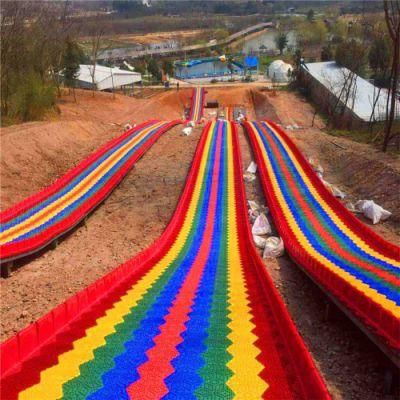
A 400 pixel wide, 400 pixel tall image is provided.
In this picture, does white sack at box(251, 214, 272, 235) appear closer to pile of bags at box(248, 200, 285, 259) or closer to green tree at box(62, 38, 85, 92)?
pile of bags at box(248, 200, 285, 259)

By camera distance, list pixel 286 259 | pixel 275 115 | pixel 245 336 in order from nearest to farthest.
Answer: pixel 245 336 < pixel 286 259 < pixel 275 115

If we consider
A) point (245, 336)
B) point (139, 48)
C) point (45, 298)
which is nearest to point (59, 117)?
point (45, 298)

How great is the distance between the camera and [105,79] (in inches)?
1742

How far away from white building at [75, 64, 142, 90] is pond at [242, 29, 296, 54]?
57883 mm

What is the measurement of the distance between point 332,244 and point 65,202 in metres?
7.06

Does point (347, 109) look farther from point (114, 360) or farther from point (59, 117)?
point (114, 360)

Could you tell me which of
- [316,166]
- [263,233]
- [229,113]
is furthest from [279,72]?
[263,233]

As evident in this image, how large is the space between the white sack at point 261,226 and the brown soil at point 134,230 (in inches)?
65.5

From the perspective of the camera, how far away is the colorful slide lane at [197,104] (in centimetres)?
3562

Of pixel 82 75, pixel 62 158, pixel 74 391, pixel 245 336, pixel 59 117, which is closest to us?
pixel 74 391

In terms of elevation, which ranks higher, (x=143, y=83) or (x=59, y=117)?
(x=143, y=83)

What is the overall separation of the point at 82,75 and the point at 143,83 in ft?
25.5

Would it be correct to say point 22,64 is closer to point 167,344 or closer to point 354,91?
point 354,91

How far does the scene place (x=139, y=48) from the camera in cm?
9538
